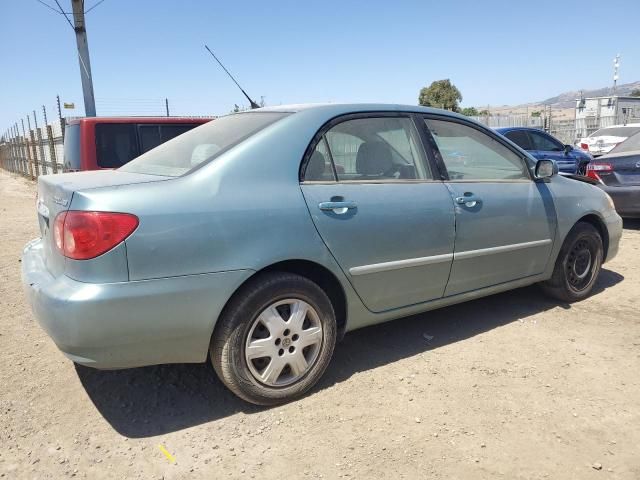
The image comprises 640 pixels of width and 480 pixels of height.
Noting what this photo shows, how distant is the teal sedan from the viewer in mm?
2379

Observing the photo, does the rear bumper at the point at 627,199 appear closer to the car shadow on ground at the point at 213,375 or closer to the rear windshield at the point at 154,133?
the car shadow on ground at the point at 213,375

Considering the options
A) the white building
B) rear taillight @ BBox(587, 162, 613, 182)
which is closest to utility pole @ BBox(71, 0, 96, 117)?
rear taillight @ BBox(587, 162, 613, 182)

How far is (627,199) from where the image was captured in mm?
7254

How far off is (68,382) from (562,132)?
1090 inches

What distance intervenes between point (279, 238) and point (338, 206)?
1.38 feet

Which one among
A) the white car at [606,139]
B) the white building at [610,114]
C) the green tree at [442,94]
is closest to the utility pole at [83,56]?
the white car at [606,139]

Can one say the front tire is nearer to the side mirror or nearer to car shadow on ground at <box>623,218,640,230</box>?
the side mirror

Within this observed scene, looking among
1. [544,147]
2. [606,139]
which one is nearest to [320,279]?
[544,147]

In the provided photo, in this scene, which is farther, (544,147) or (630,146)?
(544,147)

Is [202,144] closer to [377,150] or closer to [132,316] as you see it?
[377,150]

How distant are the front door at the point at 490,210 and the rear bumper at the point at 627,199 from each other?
13.1 feet

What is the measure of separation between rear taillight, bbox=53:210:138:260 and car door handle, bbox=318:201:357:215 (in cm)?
99

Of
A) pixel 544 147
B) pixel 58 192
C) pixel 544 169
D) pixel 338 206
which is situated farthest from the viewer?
pixel 544 147

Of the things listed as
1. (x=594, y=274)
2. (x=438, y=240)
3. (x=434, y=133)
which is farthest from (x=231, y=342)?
(x=594, y=274)
